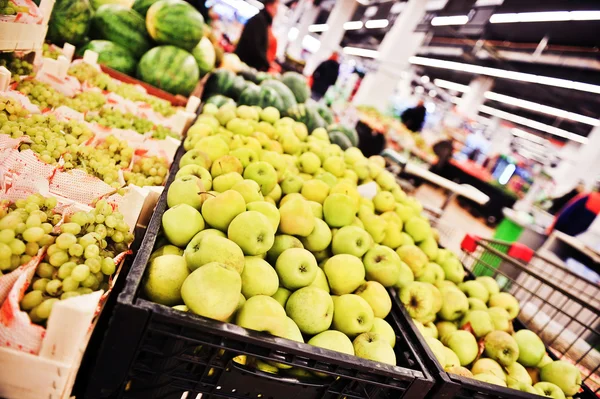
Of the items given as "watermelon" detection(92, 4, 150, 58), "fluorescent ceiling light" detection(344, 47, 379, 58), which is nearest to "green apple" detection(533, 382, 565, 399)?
"watermelon" detection(92, 4, 150, 58)

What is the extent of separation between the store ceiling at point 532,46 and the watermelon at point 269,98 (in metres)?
7.64

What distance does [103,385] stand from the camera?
972 mm

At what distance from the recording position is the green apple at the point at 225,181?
1.71m

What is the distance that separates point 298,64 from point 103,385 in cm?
850

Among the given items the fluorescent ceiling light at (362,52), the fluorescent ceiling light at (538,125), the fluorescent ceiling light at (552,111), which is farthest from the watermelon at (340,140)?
the fluorescent ceiling light at (362,52)

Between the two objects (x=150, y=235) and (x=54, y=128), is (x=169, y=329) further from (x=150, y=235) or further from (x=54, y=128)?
(x=54, y=128)

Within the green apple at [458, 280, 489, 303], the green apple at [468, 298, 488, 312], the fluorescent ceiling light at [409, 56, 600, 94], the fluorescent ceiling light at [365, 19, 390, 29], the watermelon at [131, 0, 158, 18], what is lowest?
the green apple at [468, 298, 488, 312]

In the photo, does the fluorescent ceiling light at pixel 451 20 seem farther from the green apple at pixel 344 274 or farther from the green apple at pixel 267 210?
the green apple at pixel 267 210

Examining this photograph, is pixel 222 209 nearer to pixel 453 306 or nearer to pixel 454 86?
pixel 453 306

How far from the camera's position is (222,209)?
4.71 feet

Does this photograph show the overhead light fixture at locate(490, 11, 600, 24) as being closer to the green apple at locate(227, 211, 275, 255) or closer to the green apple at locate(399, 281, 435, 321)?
the green apple at locate(399, 281, 435, 321)

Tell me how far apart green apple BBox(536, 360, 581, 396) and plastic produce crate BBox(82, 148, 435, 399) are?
3.80 feet

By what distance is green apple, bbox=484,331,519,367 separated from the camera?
1.74m

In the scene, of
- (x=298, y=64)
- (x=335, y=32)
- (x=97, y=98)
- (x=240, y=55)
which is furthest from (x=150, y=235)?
(x=335, y=32)
